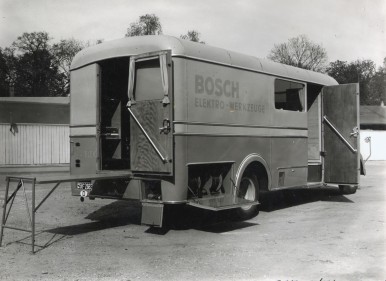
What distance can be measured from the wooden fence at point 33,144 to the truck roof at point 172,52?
16.1 metres

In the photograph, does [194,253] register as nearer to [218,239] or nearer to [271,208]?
[218,239]

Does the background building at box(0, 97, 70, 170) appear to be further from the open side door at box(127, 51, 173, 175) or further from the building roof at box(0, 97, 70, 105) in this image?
the open side door at box(127, 51, 173, 175)

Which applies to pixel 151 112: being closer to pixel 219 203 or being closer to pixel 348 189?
pixel 219 203

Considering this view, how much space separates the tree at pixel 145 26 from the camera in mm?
52719

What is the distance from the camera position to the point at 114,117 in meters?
8.53

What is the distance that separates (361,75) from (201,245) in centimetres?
7401

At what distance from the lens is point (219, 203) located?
7.68 metres

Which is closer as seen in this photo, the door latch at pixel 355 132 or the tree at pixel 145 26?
the door latch at pixel 355 132

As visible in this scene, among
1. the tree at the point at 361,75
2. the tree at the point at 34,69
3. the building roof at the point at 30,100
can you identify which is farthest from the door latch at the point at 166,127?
the tree at the point at 361,75

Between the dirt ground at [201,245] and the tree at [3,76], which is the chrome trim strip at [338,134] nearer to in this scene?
the dirt ground at [201,245]

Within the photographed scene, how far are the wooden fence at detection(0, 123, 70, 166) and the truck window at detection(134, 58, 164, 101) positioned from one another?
690 inches

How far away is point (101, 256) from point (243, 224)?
309cm

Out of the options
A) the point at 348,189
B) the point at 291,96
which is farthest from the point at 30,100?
the point at 291,96

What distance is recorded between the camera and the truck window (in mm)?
7207
